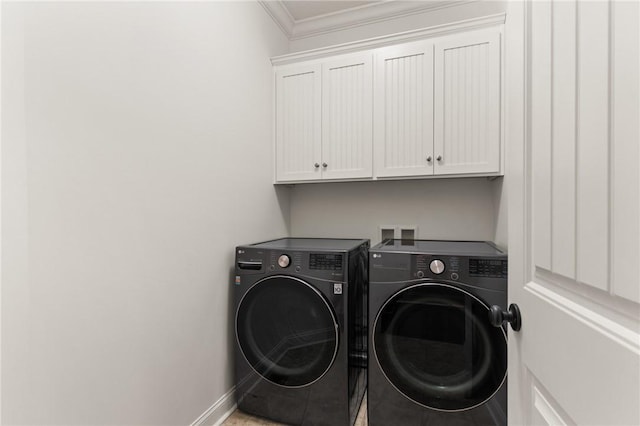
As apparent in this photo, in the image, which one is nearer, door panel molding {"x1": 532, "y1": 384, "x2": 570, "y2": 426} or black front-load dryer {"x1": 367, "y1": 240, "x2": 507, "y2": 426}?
door panel molding {"x1": 532, "y1": 384, "x2": 570, "y2": 426}

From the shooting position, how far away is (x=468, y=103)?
172 cm

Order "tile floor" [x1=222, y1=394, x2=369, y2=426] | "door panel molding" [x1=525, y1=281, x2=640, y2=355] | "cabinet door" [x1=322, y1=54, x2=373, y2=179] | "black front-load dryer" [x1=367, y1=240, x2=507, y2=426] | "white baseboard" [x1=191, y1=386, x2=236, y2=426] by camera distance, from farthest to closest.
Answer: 1. "cabinet door" [x1=322, y1=54, x2=373, y2=179]
2. "tile floor" [x1=222, y1=394, x2=369, y2=426]
3. "white baseboard" [x1=191, y1=386, x2=236, y2=426]
4. "black front-load dryer" [x1=367, y1=240, x2=507, y2=426]
5. "door panel molding" [x1=525, y1=281, x2=640, y2=355]

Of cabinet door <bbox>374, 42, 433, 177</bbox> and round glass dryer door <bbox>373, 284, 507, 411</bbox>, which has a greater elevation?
cabinet door <bbox>374, 42, 433, 177</bbox>

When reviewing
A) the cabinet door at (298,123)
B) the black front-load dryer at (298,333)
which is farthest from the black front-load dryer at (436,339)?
the cabinet door at (298,123)

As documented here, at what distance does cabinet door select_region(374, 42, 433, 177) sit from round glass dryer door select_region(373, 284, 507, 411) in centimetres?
79

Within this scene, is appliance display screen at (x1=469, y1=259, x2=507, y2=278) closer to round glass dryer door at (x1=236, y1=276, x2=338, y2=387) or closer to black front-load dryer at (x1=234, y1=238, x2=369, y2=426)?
black front-load dryer at (x1=234, y1=238, x2=369, y2=426)

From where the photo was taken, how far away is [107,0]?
1.03 meters

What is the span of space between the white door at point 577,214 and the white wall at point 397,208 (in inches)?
53.9

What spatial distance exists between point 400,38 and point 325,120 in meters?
0.66

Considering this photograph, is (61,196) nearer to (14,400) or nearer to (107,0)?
(14,400)

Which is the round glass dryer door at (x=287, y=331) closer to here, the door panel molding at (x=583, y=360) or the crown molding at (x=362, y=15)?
the door panel molding at (x=583, y=360)

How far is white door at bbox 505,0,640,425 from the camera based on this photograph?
40 centimetres

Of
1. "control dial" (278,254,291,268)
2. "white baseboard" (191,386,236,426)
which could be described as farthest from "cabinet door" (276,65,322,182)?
"white baseboard" (191,386,236,426)

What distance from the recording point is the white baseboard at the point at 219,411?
1.47m
